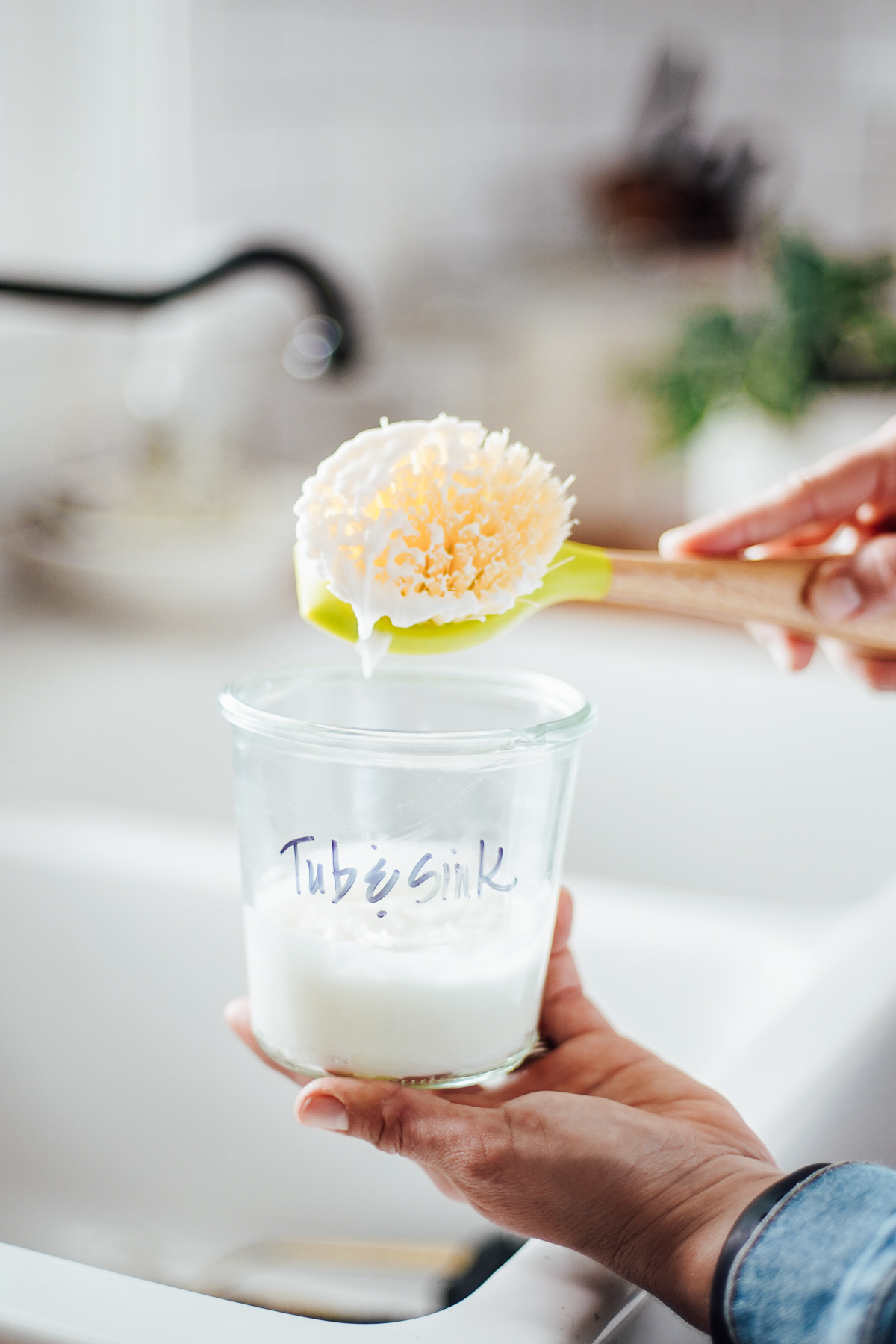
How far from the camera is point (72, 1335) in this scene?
341mm

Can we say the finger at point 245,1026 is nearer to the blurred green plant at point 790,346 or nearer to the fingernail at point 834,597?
the fingernail at point 834,597

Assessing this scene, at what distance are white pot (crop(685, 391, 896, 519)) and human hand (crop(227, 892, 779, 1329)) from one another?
0.96 metres

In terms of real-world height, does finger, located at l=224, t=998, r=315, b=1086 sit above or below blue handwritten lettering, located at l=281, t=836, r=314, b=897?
below

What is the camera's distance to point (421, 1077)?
42cm

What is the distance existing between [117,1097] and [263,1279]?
125 mm

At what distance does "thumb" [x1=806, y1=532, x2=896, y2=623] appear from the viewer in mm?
563

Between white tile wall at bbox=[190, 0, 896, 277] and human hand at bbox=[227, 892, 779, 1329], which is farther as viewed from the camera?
white tile wall at bbox=[190, 0, 896, 277]

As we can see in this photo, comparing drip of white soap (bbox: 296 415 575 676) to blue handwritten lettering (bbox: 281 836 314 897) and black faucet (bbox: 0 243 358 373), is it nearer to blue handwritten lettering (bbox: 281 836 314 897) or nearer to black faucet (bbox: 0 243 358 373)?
blue handwritten lettering (bbox: 281 836 314 897)

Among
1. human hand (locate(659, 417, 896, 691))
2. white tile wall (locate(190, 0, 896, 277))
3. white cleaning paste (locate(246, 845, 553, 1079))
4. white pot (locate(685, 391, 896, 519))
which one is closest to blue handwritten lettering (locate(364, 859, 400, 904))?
white cleaning paste (locate(246, 845, 553, 1079))

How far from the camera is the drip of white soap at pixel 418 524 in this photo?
413 mm

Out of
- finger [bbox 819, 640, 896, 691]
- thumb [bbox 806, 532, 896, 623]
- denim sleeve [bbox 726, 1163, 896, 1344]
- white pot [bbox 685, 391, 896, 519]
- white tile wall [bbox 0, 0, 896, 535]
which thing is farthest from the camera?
white tile wall [bbox 0, 0, 896, 535]

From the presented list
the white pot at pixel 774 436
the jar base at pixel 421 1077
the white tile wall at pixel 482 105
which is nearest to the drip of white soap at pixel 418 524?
the jar base at pixel 421 1077

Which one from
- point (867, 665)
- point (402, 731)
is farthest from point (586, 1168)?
point (867, 665)

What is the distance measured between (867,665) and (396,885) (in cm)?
37
